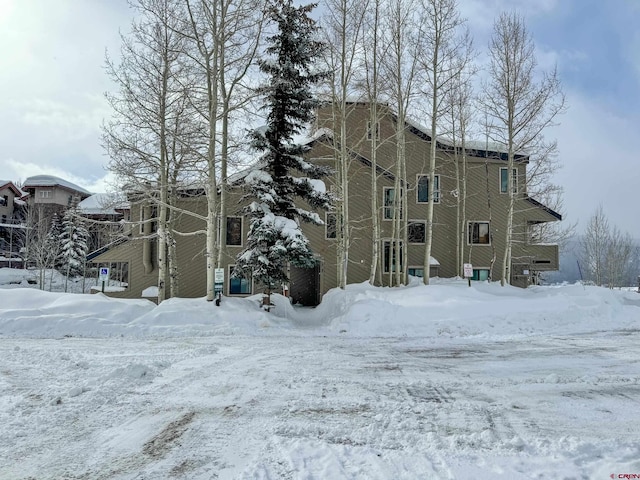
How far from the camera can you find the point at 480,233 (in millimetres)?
24047

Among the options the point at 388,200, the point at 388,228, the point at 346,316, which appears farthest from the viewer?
the point at 388,200

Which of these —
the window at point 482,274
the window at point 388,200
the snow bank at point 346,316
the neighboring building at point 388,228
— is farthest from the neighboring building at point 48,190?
the window at point 482,274

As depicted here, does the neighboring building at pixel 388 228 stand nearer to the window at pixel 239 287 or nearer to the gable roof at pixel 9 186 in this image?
the window at pixel 239 287

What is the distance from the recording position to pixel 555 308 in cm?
1413

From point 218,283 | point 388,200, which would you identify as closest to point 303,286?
point 388,200

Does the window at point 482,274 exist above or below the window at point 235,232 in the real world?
below

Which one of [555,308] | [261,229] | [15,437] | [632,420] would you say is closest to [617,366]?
[632,420]

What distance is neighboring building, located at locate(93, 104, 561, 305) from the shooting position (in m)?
21.8

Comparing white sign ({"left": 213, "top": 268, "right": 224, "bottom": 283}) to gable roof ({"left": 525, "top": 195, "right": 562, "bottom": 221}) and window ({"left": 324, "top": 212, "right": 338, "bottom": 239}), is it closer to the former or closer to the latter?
window ({"left": 324, "top": 212, "right": 338, "bottom": 239})

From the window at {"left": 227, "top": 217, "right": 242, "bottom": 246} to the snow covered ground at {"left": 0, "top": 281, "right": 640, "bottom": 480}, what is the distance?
1061cm

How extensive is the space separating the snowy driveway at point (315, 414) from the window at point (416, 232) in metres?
15.2

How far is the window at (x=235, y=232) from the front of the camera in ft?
73.0

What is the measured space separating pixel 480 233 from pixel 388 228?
5.81 meters

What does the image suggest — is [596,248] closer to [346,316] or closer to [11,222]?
[346,316]
